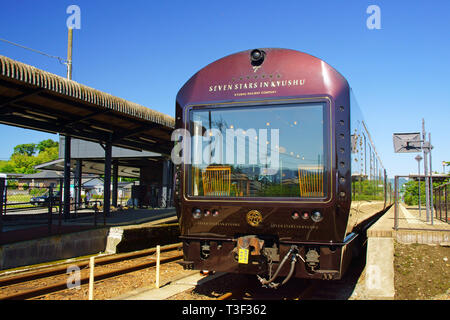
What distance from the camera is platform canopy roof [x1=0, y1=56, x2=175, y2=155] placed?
33.1 feet

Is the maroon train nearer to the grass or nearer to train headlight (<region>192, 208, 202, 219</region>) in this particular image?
train headlight (<region>192, 208, 202, 219</region>)

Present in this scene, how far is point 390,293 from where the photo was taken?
7.05 m

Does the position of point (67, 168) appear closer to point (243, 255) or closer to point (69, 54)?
point (69, 54)

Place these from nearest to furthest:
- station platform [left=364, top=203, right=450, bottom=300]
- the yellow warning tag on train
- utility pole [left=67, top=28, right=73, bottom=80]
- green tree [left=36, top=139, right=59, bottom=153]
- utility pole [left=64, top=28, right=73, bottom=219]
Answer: the yellow warning tag on train < station platform [left=364, top=203, right=450, bottom=300] < utility pole [left=64, top=28, right=73, bottom=219] < utility pole [left=67, top=28, right=73, bottom=80] < green tree [left=36, top=139, right=59, bottom=153]

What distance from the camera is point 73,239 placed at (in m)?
11.6

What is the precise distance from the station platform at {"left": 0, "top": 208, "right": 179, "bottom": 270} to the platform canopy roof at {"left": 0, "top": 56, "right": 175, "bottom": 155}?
317 centimetres

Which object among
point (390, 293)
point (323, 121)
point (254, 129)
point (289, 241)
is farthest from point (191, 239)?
point (390, 293)

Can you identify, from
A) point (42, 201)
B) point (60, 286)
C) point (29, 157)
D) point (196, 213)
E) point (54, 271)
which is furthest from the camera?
point (29, 157)

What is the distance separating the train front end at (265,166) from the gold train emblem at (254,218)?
1cm

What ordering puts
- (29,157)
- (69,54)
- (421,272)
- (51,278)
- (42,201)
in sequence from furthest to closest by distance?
(29,157) < (69,54) < (42,201) < (51,278) < (421,272)

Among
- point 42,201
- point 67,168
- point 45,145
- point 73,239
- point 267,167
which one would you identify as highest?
point 45,145

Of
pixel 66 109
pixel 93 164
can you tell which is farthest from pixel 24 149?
pixel 66 109


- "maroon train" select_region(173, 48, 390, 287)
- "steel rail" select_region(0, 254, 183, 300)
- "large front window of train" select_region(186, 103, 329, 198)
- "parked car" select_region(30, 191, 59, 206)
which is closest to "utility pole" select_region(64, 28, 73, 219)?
"parked car" select_region(30, 191, 59, 206)

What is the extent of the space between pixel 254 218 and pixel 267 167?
2.36 ft
